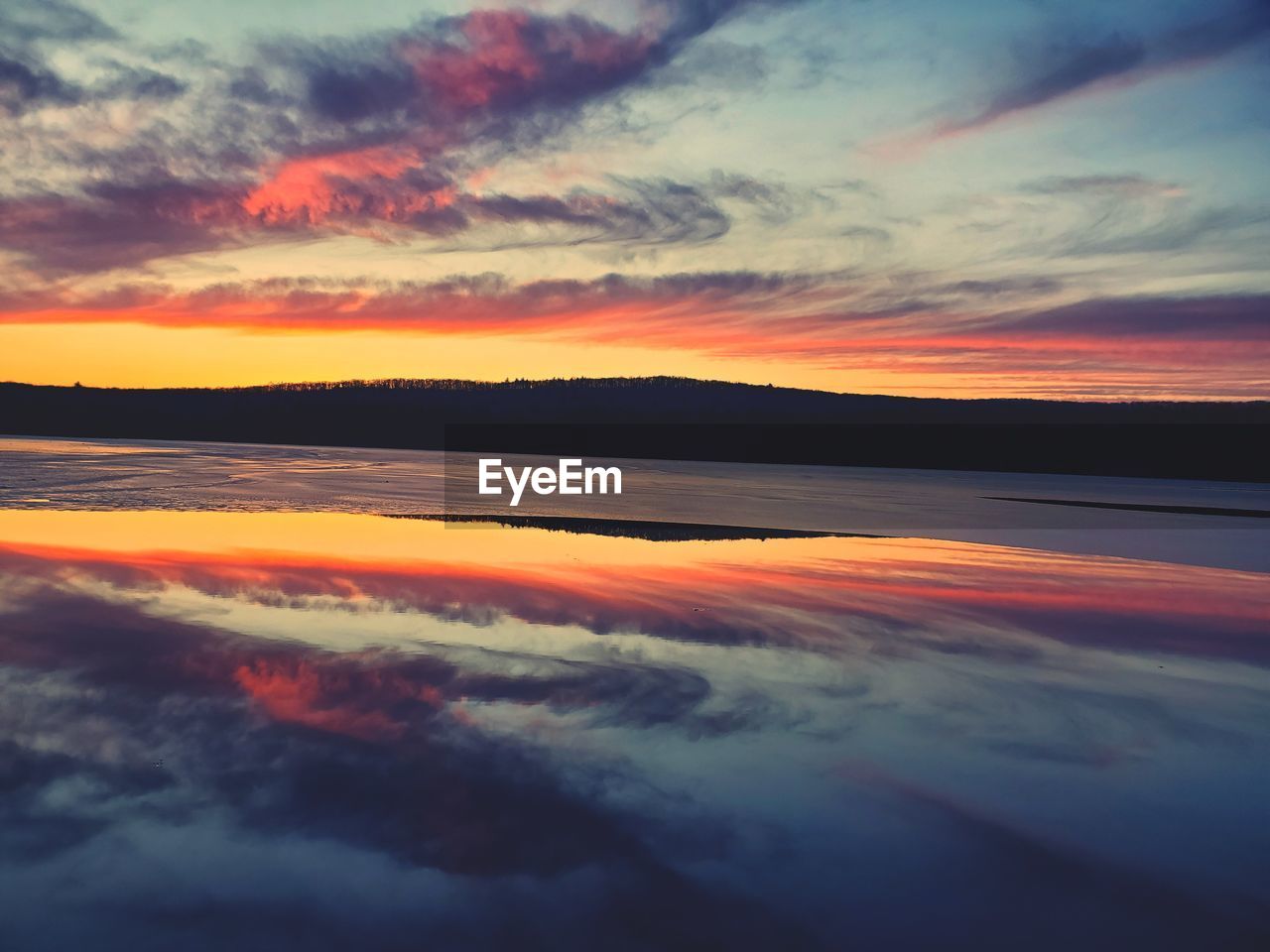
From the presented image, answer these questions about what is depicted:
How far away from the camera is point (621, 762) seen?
434cm

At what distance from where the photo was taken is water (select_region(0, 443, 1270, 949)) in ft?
10.1

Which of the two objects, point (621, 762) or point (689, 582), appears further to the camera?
point (689, 582)

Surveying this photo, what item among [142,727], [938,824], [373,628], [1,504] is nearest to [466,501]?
[1,504]

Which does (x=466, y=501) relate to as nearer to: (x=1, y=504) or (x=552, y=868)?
(x=1, y=504)

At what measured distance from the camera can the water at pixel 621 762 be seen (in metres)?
3.09

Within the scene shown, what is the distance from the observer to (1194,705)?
5449 mm

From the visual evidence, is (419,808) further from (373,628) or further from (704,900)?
(373,628)

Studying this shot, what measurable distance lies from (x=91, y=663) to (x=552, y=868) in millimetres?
3849

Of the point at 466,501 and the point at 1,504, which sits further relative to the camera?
the point at 466,501

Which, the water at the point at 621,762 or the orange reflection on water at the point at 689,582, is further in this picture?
the orange reflection on water at the point at 689,582

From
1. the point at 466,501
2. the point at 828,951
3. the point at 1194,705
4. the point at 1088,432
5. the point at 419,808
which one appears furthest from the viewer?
the point at 1088,432

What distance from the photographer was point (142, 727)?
4.58 meters

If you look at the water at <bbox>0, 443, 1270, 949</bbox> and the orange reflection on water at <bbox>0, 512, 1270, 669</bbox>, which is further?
the orange reflection on water at <bbox>0, 512, 1270, 669</bbox>

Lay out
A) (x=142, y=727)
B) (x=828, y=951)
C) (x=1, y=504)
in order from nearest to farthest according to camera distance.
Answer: (x=828, y=951) → (x=142, y=727) → (x=1, y=504)
